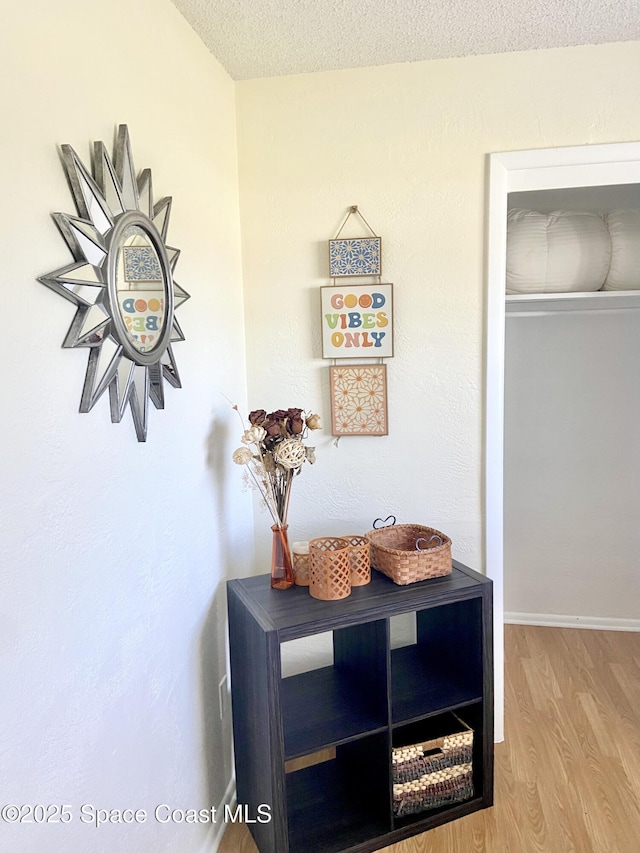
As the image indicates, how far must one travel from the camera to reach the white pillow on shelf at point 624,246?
2510 mm

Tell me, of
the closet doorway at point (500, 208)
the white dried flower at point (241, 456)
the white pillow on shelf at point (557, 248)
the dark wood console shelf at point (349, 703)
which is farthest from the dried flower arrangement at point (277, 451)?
the white pillow on shelf at point (557, 248)

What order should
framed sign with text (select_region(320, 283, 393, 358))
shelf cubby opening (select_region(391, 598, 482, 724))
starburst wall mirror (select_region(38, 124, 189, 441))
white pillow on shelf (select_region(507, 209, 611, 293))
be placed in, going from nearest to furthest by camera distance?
1. starburst wall mirror (select_region(38, 124, 189, 441))
2. shelf cubby opening (select_region(391, 598, 482, 724))
3. framed sign with text (select_region(320, 283, 393, 358))
4. white pillow on shelf (select_region(507, 209, 611, 293))

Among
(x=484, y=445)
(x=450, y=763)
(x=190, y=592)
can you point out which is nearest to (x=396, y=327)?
(x=484, y=445)

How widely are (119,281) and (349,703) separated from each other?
139 centimetres

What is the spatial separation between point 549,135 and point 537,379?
4.05 ft

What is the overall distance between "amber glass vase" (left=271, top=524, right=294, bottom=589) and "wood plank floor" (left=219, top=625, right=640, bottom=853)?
0.79 meters

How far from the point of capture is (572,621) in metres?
3.01

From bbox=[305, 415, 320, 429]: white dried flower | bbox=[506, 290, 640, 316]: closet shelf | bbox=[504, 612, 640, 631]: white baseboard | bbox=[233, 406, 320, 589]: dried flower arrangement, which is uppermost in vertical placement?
bbox=[506, 290, 640, 316]: closet shelf

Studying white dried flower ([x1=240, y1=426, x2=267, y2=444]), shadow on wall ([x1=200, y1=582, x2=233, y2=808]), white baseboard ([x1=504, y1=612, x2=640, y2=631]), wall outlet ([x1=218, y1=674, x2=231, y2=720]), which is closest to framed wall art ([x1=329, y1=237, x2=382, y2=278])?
white dried flower ([x1=240, y1=426, x2=267, y2=444])

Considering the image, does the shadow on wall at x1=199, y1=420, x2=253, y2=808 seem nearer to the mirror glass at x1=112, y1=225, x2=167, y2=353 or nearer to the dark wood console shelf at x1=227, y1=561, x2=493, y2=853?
the dark wood console shelf at x1=227, y1=561, x2=493, y2=853

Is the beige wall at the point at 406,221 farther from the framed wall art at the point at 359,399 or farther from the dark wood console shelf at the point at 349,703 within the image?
the dark wood console shelf at the point at 349,703

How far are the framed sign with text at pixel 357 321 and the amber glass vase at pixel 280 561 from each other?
26.1 inches

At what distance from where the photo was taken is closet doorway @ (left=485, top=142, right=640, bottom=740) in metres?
1.95

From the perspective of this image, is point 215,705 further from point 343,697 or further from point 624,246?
point 624,246
